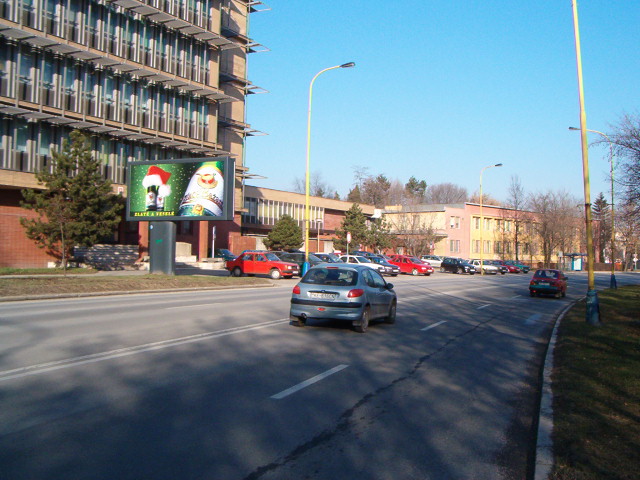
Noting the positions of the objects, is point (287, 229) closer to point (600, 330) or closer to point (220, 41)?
point (220, 41)

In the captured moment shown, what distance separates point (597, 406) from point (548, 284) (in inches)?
914

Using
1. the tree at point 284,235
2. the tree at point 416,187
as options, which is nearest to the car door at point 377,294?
the tree at point 284,235

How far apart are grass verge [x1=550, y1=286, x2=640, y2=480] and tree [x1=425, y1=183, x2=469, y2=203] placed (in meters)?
107

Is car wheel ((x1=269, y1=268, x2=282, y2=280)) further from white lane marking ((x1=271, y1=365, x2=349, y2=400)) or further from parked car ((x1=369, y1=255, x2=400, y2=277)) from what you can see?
white lane marking ((x1=271, y1=365, x2=349, y2=400))

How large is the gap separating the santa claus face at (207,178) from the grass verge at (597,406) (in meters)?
19.5

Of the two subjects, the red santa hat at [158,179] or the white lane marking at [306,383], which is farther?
the red santa hat at [158,179]

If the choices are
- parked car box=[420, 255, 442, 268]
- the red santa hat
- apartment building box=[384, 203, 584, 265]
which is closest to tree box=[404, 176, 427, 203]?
apartment building box=[384, 203, 584, 265]

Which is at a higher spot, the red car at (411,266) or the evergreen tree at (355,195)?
the evergreen tree at (355,195)

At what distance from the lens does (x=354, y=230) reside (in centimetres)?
6850

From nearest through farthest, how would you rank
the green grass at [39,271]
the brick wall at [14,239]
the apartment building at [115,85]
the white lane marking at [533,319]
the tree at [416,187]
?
the white lane marking at [533,319] < the green grass at [39,271] < the brick wall at [14,239] < the apartment building at [115,85] < the tree at [416,187]

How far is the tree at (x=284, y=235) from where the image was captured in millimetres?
55625

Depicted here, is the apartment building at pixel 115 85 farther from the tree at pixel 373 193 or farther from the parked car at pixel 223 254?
the tree at pixel 373 193

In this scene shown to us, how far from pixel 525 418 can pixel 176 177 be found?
82.2 feet

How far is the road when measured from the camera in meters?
4.97
